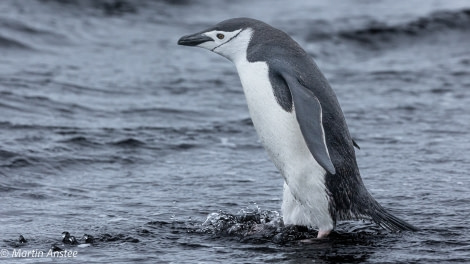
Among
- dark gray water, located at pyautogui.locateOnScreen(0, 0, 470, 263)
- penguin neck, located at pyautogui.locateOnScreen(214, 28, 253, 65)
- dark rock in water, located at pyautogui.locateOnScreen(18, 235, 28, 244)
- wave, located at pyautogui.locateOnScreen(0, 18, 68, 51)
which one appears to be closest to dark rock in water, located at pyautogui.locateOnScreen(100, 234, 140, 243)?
dark gray water, located at pyautogui.locateOnScreen(0, 0, 470, 263)

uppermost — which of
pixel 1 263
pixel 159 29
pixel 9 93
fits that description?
pixel 159 29

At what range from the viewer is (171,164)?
7.91 meters

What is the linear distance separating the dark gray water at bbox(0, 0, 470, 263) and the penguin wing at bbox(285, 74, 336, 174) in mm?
624

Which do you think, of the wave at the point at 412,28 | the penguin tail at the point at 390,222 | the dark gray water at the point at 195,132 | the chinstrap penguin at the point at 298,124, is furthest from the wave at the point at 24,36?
the penguin tail at the point at 390,222

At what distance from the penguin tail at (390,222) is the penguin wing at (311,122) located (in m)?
0.66

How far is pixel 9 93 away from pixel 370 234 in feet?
16.9

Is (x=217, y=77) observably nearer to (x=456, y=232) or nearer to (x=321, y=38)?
(x=321, y=38)

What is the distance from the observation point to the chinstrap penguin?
18.3ft

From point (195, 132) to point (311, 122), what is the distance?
12.1 ft

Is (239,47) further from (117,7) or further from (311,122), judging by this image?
(117,7)

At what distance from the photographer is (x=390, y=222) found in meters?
5.83

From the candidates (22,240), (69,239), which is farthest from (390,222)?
(22,240)

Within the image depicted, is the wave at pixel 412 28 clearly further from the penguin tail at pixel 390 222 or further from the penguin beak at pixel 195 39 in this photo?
the penguin tail at pixel 390 222

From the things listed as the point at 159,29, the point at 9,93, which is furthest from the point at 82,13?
the point at 9,93
